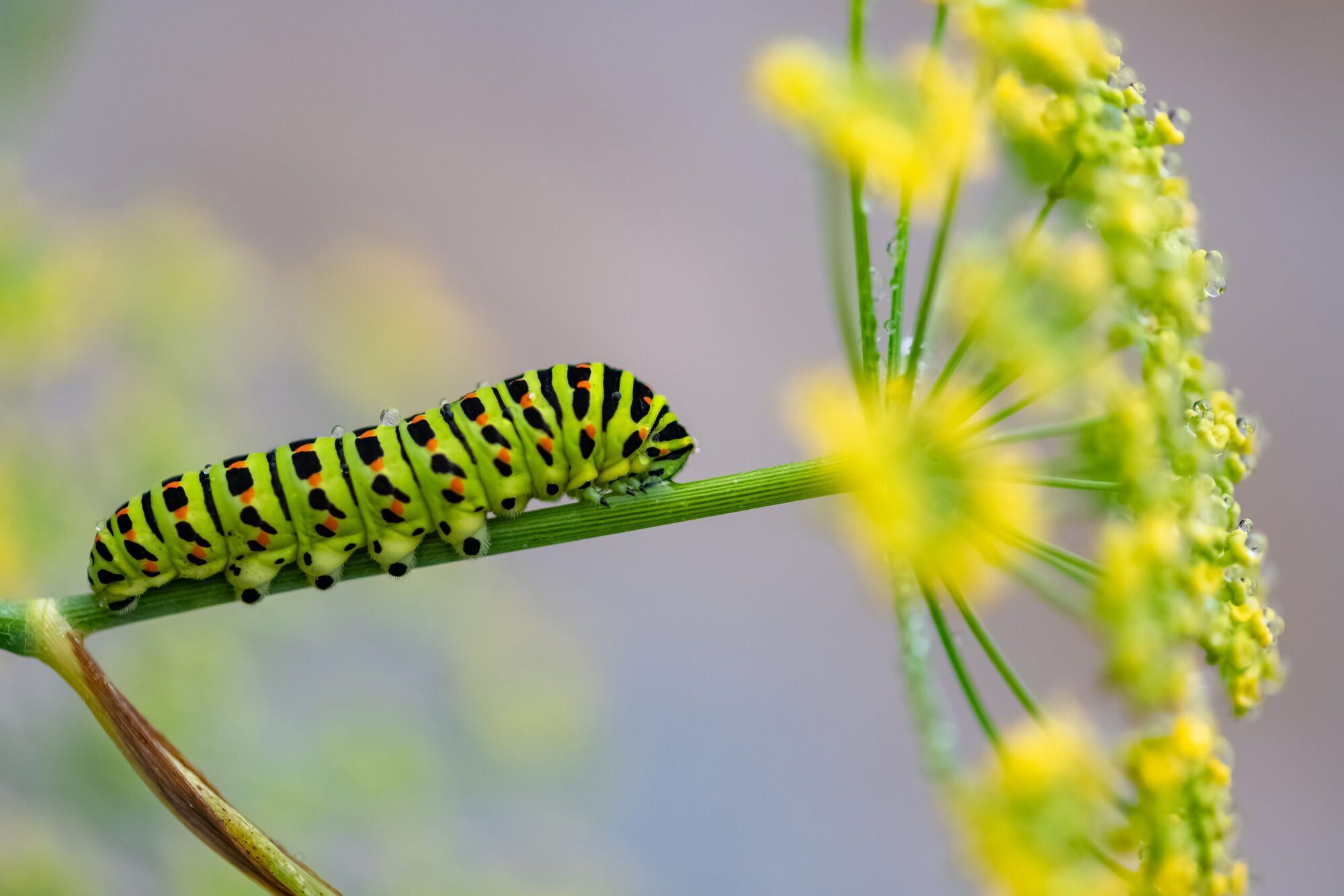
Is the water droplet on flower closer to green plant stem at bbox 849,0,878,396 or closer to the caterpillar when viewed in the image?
green plant stem at bbox 849,0,878,396

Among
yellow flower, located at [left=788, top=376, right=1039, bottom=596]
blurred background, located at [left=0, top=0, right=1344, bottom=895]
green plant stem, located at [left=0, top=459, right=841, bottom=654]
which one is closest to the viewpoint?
yellow flower, located at [left=788, top=376, right=1039, bottom=596]

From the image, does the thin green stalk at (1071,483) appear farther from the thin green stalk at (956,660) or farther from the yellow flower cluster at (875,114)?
the yellow flower cluster at (875,114)

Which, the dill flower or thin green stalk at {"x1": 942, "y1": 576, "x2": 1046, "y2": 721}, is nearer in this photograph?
the dill flower

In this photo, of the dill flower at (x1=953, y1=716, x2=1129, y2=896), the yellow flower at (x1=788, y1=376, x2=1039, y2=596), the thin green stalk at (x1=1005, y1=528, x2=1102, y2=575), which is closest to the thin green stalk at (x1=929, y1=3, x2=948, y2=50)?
the yellow flower at (x1=788, y1=376, x2=1039, y2=596)

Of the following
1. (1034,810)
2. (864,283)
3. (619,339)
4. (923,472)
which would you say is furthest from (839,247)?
(619,339)

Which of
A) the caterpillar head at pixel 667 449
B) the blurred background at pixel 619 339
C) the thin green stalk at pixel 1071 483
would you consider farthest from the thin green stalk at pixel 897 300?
the blurred background at pixel 619 339

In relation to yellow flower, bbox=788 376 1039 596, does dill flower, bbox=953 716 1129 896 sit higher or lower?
lower
